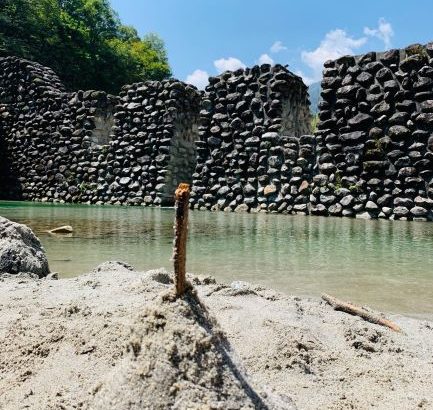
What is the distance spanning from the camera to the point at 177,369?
91cm

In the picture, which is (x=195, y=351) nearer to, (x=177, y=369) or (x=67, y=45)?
(x=177, y=369)

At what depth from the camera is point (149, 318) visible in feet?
3.20

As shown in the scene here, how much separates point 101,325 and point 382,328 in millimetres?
985

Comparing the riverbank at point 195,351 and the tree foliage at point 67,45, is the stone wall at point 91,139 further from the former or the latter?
the riverbank at point 195,351

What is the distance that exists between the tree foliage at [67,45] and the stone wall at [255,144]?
35.9 ft

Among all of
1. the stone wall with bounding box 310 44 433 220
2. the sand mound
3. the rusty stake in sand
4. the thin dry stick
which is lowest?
the thin dry stick

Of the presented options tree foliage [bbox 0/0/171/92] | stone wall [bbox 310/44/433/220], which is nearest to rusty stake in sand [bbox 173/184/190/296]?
stone wall [bbox 310/44/433/220]

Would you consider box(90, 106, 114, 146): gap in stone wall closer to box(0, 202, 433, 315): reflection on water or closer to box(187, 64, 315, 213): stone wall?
box(187, 64, 315, 213): stone wall

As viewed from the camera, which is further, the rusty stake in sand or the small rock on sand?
the small rock on sand

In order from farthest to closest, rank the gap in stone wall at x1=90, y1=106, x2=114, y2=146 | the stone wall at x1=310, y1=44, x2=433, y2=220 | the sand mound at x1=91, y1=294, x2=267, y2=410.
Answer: the gap in stone wall at x1=90, y1=106, x2=114, y2=146 → the stone wall at x1=310, y1=44, x2=433, y2=220 → the sand mound at x1=91, y1=294, x2=267, y2=410

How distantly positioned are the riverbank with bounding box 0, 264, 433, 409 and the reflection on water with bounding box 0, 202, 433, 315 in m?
0.44

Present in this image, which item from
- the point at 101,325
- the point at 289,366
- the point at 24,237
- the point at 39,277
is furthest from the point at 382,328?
the point at 24,237

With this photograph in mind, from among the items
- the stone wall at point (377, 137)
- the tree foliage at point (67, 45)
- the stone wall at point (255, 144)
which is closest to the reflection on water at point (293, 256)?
the stone wall at point (377, 137)

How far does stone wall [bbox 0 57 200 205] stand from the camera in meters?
10.9
